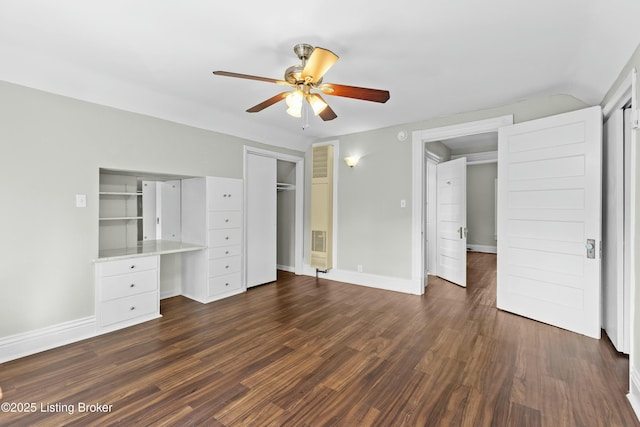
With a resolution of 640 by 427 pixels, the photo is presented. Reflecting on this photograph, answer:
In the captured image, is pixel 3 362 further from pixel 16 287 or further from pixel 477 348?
pixel 477 348

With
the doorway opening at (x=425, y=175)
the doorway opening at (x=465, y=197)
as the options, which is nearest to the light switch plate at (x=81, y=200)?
the doorway opening at (x=425, y=175)

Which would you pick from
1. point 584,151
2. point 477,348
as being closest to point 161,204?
point 477,348

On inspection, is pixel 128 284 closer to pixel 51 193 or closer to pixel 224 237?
pixel 51 193

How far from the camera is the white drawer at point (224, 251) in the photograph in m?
3.93

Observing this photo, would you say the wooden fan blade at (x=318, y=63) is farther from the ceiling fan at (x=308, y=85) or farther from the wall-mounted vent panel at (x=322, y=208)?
the wall-mounted vent panel at (x=322, y=208)

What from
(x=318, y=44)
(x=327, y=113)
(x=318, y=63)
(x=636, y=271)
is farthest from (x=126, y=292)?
(x=636, y=271)

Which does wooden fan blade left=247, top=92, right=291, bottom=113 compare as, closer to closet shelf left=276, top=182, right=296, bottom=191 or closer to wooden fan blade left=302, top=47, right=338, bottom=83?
wooden fan blade left=302, top=47, right=338, bottom=83

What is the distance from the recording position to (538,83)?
2934 millimetres

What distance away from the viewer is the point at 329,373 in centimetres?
220

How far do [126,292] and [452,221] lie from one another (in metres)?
4.70

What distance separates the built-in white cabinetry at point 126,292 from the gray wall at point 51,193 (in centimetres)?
11

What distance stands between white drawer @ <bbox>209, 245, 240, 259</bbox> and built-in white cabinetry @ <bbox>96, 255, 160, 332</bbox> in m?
0.72

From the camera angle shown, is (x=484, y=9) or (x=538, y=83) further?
(x=538, y=83)

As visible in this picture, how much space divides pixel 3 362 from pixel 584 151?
550 centimetres
